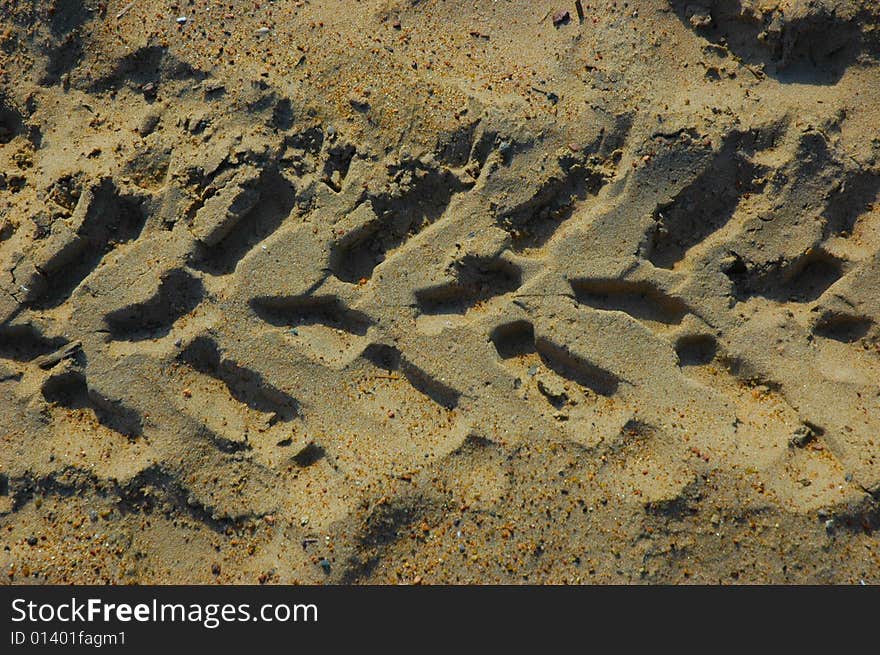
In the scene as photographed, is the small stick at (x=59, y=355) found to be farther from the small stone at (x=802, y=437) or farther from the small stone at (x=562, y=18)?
the small stone at (x=802, y=437)

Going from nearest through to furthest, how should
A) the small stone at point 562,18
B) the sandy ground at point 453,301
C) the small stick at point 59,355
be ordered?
the sandy ground at point 453,301, the small stick at point 59,355, the small stone at point 562,18

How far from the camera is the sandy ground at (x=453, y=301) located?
7.23ft

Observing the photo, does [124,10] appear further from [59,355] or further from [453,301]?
[453,301]

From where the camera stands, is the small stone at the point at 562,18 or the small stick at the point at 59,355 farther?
the small stone at the point at 562,18

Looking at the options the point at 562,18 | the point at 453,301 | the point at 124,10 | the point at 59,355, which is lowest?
the point at 59,355

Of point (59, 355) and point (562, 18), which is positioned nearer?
point (59, 355)

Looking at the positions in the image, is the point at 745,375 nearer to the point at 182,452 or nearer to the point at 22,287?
the point at 182,452

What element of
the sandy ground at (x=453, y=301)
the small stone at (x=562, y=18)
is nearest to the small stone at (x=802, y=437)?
the sandy ground at (x=453, y=301)

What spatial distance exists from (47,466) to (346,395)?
1110 millimetres

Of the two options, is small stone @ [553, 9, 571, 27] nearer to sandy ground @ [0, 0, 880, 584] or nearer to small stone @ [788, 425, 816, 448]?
sandy ground @ [0, 0, 880, 584]

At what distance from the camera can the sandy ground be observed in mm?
2203

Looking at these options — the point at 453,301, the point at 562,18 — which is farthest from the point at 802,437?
the point at 562,18

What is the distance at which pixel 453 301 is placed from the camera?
7.95 feet

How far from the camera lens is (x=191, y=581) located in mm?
2252
